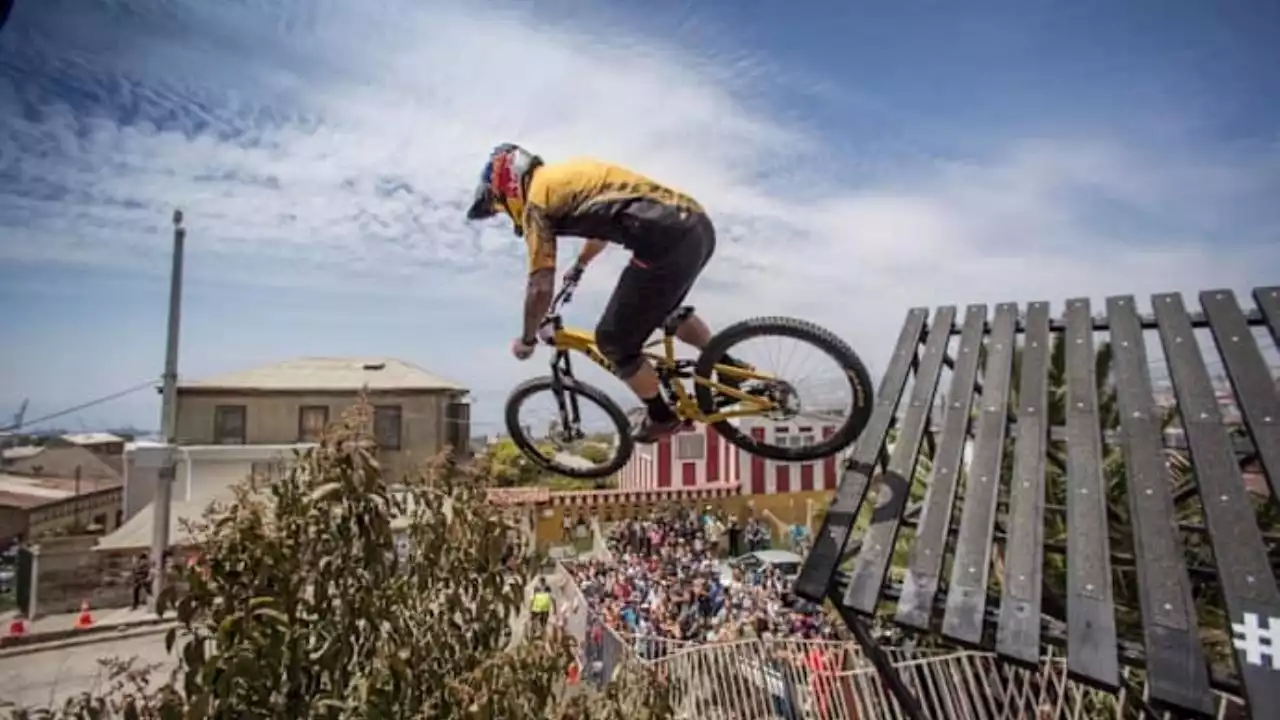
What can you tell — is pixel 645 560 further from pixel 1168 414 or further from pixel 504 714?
pixel 504 714

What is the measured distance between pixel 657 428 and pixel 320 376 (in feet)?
64.3

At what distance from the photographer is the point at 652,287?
4.00 metres

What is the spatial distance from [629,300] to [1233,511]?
10.0ft

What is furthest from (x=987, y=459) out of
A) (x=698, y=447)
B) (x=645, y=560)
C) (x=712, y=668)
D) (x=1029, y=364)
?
(x=645, y=560)

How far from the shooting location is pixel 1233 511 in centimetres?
316

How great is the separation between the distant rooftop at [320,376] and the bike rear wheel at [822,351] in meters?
15.7

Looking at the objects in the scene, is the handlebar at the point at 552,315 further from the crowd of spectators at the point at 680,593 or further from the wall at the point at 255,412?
the wall at the point at 255,412

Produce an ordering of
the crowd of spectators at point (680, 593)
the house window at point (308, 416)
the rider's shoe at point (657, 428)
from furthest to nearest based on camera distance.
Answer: the house window at point (308, 416) < the crowd of spectators at point (680, 593) < the rider's shoe at point (657, 428)

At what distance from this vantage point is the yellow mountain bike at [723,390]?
4543 mm

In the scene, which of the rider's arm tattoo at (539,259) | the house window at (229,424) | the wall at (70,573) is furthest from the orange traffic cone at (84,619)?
the rider's arm tattoo at (539,259)

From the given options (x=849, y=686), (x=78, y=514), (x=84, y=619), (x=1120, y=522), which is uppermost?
(x=1120, y=522)

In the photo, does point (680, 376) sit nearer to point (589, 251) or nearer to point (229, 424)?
point (589, 251)

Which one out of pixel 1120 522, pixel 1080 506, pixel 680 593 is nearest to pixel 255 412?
pixel 680 593

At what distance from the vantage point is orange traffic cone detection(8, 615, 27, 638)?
14692 mm
